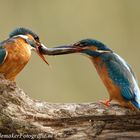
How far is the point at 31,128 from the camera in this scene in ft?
11.5

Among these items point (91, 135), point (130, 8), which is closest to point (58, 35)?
point (130, 8)

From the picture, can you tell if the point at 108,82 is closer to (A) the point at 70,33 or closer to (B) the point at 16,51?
(B) the point at 16,51

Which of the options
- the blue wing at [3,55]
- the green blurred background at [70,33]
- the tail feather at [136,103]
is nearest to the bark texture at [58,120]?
the tail feather at [136,103]

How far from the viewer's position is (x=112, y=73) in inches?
152

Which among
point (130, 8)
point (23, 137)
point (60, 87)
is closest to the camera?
point (23, 137)

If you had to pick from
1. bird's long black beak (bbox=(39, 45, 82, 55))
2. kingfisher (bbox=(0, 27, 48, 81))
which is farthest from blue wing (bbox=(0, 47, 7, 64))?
bird's long black beak (bbox=(39, 45, 82, 55))

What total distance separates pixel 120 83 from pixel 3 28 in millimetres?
4048

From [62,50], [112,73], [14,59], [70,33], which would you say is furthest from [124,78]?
[70,33]

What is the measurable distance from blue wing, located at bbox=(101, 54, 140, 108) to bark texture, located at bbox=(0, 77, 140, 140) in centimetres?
9

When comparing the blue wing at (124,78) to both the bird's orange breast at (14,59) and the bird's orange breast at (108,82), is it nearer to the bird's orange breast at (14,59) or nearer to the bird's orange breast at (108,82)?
the bird's orange breast at (108,82)

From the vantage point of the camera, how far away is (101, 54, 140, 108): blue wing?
3773 millimetres

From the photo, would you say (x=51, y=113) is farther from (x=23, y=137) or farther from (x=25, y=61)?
(x=25, y=61)

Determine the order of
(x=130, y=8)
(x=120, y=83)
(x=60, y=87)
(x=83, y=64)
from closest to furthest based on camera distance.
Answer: (x=120, y=83)
(x=60, y=87)
(x=83, y=64)
(x=130, y=8)

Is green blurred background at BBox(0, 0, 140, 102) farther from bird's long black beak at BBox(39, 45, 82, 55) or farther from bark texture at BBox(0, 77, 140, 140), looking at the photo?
bark texture at BBox(0, 77, 140, 140)
